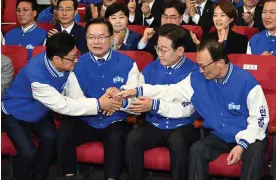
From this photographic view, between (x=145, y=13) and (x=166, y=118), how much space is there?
2.08m

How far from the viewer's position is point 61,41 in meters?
3.21

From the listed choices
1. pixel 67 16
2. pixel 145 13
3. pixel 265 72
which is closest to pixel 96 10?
pixel 145 13

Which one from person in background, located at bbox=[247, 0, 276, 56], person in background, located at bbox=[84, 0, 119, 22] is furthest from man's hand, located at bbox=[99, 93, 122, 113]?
person in background, located at bbox=[84, 0, 119, 22]

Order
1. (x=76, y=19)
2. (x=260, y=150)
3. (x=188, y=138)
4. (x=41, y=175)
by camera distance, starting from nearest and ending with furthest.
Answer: (x=260, y=150) → (x=188, y=138) → (x=41, y=175) → (x=76, y=19)

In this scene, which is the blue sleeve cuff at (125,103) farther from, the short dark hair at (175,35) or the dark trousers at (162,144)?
the short dark hair at (175,35)

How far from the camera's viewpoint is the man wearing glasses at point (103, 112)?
3170 mm

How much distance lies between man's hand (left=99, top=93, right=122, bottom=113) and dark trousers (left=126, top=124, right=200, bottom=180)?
7.4 inches

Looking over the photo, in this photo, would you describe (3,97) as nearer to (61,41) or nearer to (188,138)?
(61,41)

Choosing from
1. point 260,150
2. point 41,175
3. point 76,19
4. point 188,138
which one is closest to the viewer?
point 260,150

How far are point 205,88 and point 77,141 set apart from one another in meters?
0.83

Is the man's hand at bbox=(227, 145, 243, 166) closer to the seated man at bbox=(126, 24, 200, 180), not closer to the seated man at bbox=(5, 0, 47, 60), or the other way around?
the seated man at bbox=(126, 24, 200, 180)

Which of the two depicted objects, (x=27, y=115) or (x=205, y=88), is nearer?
(x=205, y=88)

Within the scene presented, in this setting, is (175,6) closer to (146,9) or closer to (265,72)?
(146,9)

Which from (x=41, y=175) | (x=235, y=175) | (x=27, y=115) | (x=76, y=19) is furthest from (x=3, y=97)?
(x=76, y=19)
